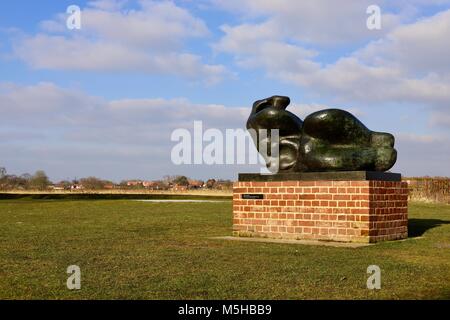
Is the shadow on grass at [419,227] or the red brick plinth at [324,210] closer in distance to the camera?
the red brick plinth at [324,210]

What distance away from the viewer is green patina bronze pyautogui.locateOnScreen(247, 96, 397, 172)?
10945 mm

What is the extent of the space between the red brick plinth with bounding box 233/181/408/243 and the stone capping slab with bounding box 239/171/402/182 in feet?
0.29

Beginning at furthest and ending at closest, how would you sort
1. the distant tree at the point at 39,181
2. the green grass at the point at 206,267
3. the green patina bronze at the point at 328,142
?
1. the distant tree at the point at 39,181
2. the green patina bronze at the point at 328,142
3. the green grass at the point at 206,267

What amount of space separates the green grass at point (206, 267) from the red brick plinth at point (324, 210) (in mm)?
527

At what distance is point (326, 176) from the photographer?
10.7 m

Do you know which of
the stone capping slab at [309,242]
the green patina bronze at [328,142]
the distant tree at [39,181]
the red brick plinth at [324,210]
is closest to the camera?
the stone capping slab at [309,242]

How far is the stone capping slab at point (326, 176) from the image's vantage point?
10.4 metres

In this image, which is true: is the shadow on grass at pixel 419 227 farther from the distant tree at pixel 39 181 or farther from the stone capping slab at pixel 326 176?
the distant tree at pixel 39 181

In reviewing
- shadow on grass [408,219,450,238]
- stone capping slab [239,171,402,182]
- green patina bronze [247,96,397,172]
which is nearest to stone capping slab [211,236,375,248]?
stone capping slab [239,171,402,182]

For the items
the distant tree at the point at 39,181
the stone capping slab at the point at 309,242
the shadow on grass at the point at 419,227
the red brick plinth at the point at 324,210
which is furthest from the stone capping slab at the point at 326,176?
the distant tree at the point at 39,181

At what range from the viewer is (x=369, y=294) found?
5.80 m

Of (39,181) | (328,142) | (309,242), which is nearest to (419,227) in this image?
(328,142)
